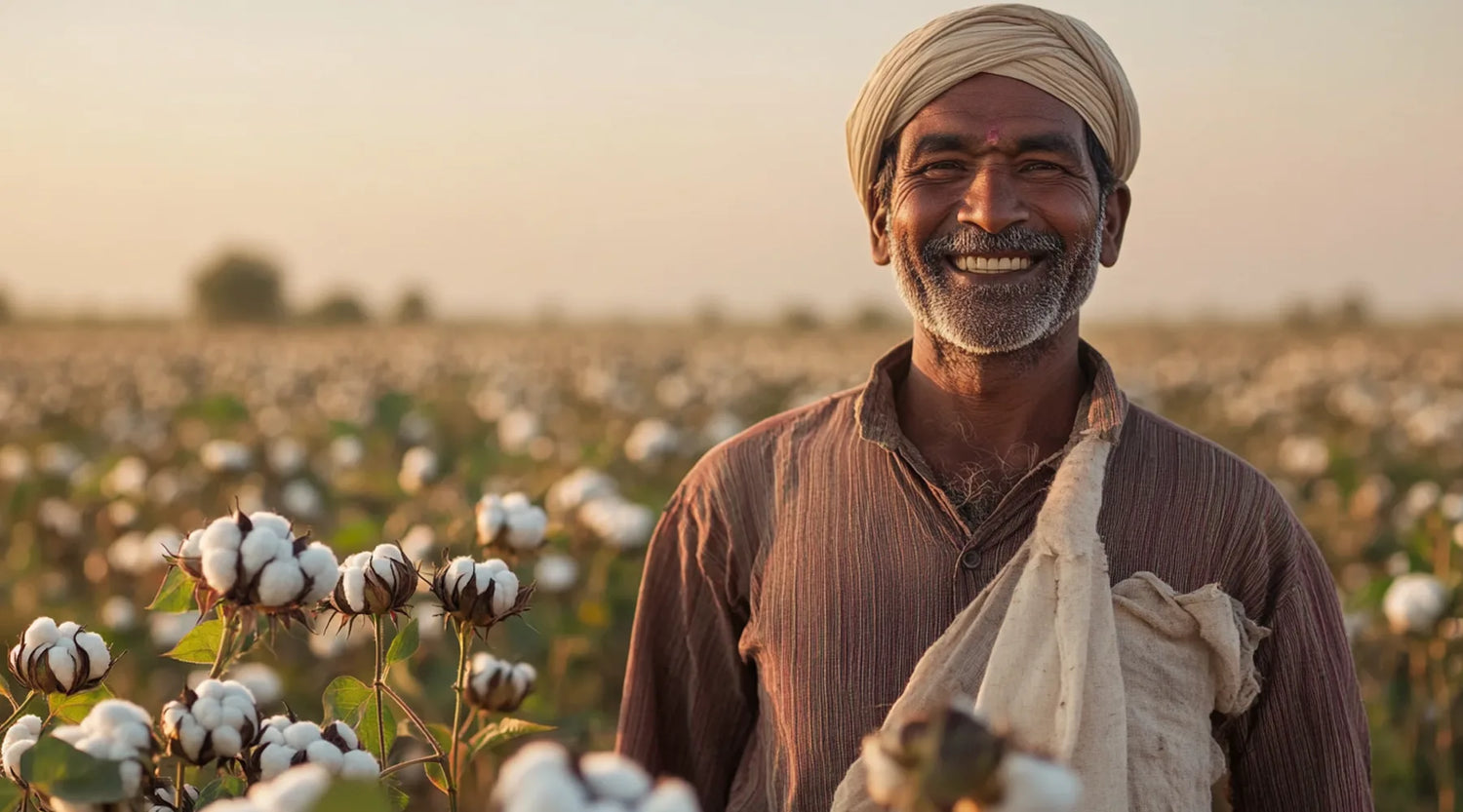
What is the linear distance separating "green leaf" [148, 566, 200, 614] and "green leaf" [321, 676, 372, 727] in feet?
0.69

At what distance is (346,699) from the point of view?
1.85m

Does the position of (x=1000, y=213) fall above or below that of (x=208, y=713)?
above

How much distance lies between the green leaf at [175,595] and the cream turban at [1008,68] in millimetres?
1375

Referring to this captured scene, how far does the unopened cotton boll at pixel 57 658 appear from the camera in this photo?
151 centimetres

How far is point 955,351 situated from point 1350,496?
570 centimetres

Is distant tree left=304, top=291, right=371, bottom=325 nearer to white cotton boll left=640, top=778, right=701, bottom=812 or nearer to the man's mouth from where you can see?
the man's mouth

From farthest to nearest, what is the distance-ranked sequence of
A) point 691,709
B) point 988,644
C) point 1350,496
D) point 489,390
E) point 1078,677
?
point 489,390 < point 1350,496 < point 691,709 < point 988,644 < point 1078,677

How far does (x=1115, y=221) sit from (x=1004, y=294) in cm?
40

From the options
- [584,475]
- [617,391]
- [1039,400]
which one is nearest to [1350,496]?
[584,475]

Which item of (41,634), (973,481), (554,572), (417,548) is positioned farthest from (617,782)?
(554,572)

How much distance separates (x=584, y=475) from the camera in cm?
469

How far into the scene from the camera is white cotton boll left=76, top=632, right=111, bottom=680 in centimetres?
153

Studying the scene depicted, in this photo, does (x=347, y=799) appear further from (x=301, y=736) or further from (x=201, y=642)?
(x=201, y=642)

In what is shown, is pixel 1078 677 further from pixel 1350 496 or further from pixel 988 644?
pixel 1350 496
